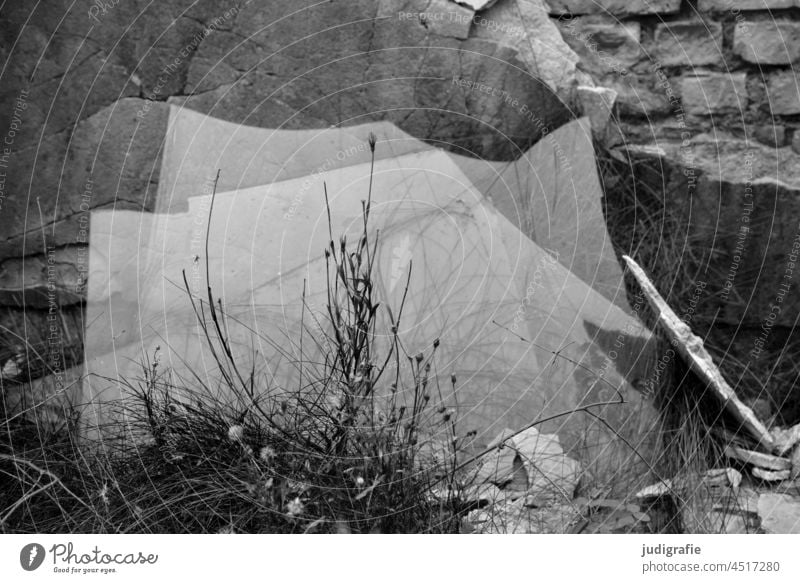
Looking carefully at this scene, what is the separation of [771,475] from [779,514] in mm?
164

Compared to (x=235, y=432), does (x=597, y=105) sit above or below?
above

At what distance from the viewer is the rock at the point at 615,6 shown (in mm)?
3100

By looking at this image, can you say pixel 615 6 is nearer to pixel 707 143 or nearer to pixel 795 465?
pixel 707 143

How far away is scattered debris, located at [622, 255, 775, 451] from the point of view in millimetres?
2996

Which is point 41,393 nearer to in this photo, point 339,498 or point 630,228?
point 339,498

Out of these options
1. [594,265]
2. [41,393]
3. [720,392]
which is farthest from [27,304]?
[720,392]

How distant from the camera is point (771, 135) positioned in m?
3.14

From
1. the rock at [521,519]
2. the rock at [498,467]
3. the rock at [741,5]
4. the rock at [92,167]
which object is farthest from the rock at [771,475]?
the rock at [92,167]

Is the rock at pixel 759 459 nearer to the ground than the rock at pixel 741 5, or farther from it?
nearer to the ground

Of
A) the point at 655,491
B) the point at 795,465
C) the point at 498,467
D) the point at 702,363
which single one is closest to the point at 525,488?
the point at 498,467

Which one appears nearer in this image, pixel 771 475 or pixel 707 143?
pixel 771 475

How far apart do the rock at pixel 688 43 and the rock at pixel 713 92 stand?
45mm

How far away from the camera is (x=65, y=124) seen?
3.07m

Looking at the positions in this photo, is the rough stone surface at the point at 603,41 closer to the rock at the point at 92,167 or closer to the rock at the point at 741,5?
the rock at the point at 741,5
